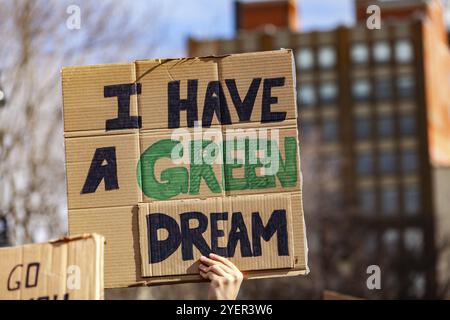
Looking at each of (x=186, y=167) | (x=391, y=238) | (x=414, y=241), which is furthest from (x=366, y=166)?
(x=186, y=167)

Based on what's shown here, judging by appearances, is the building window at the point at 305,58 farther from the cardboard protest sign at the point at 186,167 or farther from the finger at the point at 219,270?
the finger at the point at 219,270

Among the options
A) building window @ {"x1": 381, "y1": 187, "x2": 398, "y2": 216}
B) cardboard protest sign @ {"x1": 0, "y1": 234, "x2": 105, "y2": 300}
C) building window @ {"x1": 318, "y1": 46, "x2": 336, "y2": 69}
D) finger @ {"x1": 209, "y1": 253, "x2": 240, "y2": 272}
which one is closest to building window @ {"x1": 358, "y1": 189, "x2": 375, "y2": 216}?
building window @ {"x1": 381, "y1": 187, "x2": 398, "y2": 216}

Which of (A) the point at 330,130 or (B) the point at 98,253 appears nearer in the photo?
(B) the point at 98,253

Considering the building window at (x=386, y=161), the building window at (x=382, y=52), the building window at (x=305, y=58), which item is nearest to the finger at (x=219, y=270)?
the building window at (x=386, y=161)

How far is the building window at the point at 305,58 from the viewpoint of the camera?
86.0 metres

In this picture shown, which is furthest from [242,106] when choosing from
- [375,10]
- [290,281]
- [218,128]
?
[290,281]

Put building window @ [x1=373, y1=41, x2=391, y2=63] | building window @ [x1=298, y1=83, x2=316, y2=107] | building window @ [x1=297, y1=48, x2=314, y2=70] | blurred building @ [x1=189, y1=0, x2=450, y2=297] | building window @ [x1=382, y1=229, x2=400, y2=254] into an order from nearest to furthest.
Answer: building window @ [x1=382, y1=229, x2=400, y2=254] → blurred building @ [x1=189, y1=0, x2=450, y2=297] → building window @ [x1=298, y1=83, x2=316, y2=107] → building window @ [x1=373, y1=41, x2=391, y2=63] → building window @ [x1=297, y1=48, x2=314, y2=70]

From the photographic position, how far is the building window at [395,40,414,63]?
85000 millimetres

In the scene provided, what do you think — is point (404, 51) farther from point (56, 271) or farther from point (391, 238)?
point (56, 271)

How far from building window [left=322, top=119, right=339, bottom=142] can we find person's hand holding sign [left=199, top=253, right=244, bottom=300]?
7996 centimetres

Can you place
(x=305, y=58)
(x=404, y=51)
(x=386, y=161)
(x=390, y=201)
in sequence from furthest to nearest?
(x=305, y=58), (x=404, y=51), (x=386, y=161), (x=390, y=201)

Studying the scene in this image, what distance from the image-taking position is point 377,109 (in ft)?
280

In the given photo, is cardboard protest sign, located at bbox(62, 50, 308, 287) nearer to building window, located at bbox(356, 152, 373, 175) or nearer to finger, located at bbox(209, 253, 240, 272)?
finger, located at bbox(209, 253, 240, 272)

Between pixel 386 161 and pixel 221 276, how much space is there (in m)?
80.7
